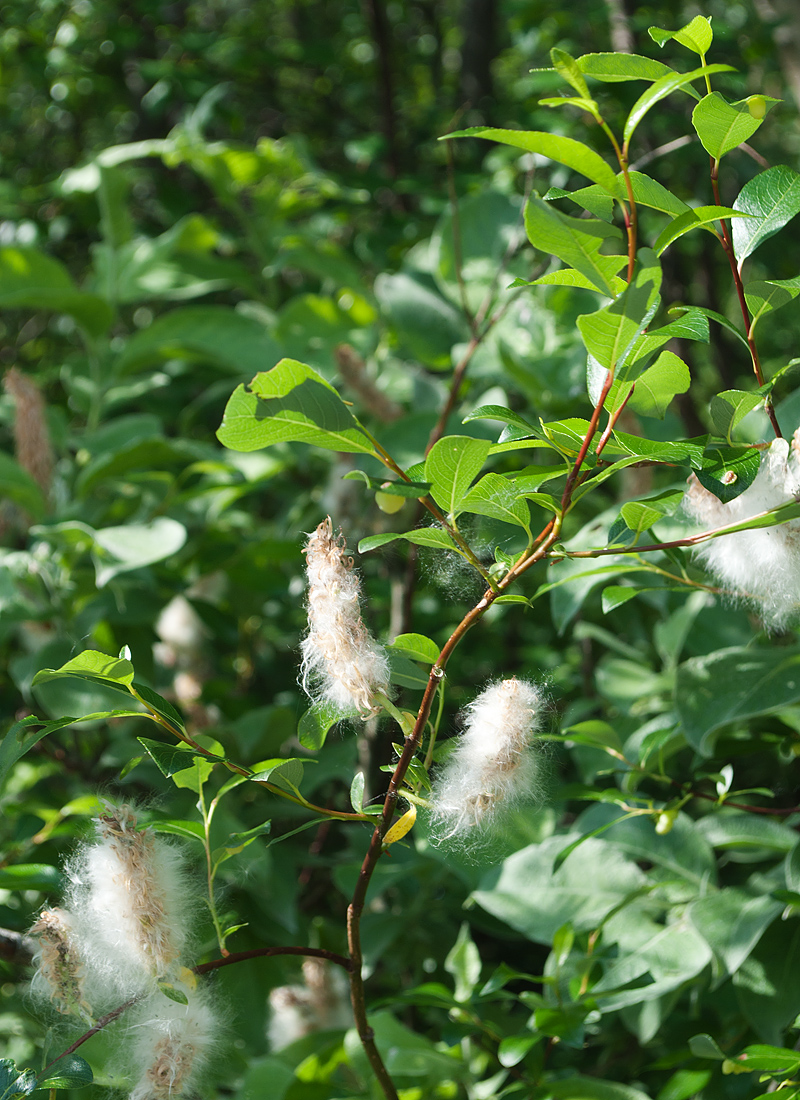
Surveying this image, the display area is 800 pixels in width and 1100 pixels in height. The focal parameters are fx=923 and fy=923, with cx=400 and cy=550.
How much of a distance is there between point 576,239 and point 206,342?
2.59 feet

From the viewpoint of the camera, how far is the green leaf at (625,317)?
1.08 ft

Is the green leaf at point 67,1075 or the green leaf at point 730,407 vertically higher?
the green leaf at point 730,407

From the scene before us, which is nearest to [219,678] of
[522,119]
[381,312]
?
[381,312]

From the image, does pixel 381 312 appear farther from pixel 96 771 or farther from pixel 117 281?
pixel 96 771

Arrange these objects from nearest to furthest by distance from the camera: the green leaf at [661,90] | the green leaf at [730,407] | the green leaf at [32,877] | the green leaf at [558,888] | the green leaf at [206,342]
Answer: the green leaf at [661,90] → the green leaf at [730,407] → the green leaf at [32,877] → the green leaf at [558,888] → the green leaf at [206,342]

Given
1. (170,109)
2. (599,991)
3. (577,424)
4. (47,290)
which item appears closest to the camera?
(577,424)

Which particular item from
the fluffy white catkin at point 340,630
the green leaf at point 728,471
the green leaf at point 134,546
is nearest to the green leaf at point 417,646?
the fluffy white catkin at point 340,630

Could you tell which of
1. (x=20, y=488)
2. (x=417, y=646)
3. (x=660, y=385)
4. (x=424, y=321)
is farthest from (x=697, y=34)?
(x=20, y=488)

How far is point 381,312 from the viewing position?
113 centimetres

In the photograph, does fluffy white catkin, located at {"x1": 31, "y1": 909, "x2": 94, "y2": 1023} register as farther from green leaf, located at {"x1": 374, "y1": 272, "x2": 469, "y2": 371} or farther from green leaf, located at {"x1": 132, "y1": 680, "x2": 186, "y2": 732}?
green leaf, located at {"x1": 374, "y1": 272, "x2": 469, "y2": 371}

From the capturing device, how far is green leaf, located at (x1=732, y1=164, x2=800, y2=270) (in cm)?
41

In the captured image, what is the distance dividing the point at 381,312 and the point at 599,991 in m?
0.80

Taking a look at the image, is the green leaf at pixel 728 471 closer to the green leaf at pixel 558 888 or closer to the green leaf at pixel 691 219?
the green leaf at pixel 691 219

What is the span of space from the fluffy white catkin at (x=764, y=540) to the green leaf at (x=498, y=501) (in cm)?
11
